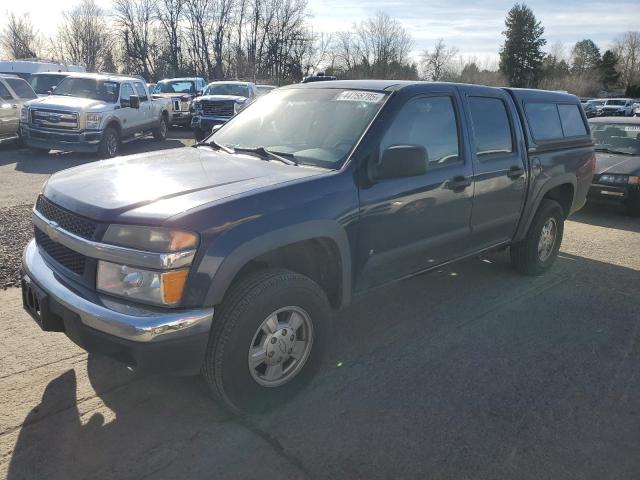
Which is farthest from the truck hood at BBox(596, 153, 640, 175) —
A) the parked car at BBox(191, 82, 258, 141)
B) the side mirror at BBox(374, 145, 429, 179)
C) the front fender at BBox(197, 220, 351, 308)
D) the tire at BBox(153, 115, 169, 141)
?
the tire at BBox(153, 115, 169, 141)

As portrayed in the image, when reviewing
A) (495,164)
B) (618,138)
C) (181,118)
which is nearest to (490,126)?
(495,164)

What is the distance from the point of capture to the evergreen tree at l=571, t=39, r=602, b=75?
82531mm

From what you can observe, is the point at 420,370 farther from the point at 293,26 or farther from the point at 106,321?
the point at 293,26

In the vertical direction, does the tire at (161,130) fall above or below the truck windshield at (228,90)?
below

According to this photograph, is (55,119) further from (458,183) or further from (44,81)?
(458,183)

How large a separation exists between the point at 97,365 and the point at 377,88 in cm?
267

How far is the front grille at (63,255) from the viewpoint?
2.79 metres

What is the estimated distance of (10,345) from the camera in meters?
3.69

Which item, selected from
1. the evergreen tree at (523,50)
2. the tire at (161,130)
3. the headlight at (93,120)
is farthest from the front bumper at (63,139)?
the evergreen tree at (523,50)

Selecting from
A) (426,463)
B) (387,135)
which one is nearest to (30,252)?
(387,135)

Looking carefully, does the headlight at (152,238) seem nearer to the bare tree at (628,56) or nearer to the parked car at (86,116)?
the parked car at (86,116)

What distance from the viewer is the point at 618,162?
9188mm

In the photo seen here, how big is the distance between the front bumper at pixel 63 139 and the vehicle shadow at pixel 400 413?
9516mm

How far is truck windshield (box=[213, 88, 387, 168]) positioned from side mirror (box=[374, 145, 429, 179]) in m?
0.25
